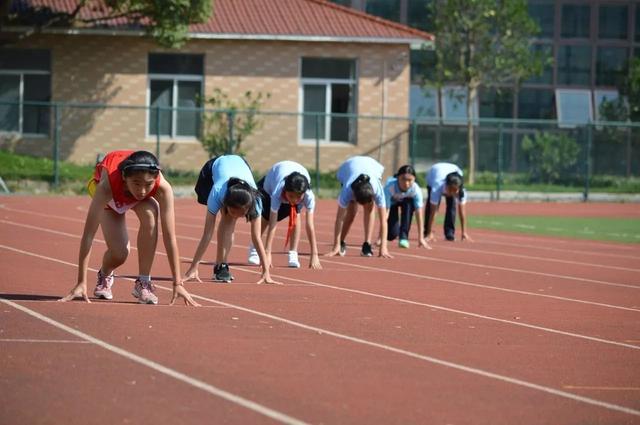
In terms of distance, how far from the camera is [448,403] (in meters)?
8.23

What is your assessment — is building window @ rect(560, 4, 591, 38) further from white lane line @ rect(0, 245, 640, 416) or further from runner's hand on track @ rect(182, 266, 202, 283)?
white lane line @ rect(0, 245, 640, 416)

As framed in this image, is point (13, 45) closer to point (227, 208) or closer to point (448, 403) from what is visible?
point (227, 208)

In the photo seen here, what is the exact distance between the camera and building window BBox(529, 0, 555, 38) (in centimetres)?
5816

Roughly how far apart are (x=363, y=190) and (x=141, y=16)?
20.3 meters

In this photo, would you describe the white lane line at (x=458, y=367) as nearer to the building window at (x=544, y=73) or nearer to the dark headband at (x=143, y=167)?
the dark headband at (x=143, y=167)

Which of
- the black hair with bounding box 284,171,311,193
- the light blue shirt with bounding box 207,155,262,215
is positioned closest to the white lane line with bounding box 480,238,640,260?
the black hair with bounding box 284,171,311,193

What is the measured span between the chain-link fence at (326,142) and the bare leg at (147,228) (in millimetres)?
23504

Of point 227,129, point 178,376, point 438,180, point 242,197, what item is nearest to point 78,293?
point 242,197

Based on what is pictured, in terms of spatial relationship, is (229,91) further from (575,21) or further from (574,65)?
(575,21)

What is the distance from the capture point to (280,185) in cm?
1639

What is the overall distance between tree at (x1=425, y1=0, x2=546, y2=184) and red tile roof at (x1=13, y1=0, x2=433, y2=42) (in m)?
6.35

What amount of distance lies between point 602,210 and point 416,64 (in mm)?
20271

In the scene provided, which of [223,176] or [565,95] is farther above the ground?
[565,95]

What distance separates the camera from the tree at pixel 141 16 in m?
36.3
